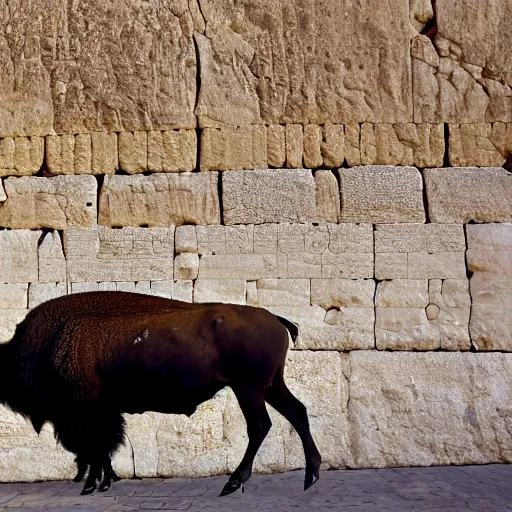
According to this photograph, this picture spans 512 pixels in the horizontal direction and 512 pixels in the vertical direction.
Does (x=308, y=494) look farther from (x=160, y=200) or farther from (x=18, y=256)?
(x=18, y=256)

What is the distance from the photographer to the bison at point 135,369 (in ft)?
18.7

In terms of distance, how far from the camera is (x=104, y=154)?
24.2ft

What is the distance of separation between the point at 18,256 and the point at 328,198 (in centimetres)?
296

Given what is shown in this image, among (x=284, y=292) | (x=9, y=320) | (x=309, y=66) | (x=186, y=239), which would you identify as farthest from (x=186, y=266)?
(x=309, y=66)

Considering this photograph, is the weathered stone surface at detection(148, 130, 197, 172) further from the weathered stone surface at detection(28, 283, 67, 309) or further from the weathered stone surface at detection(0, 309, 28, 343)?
the weathered stone surface at detection(0, 309, 28, 343)

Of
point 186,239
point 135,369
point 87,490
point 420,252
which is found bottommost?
point 87,490

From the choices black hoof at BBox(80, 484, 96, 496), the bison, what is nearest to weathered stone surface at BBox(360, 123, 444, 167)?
the bison

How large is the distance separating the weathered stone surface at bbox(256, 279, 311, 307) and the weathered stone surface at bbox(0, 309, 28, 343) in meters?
2.22

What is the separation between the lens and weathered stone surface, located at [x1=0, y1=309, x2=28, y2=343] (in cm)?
710

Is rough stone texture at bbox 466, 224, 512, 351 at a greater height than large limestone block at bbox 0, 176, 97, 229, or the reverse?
large limestone block at bbox 0, 176, 97, 229

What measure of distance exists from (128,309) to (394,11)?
3.83m

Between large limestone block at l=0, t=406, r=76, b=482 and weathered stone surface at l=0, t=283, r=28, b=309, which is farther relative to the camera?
weathered stone surface at l=0, t=283, r=28, b=309

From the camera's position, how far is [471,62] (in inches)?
288

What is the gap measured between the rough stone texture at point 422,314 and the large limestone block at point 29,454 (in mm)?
3024
